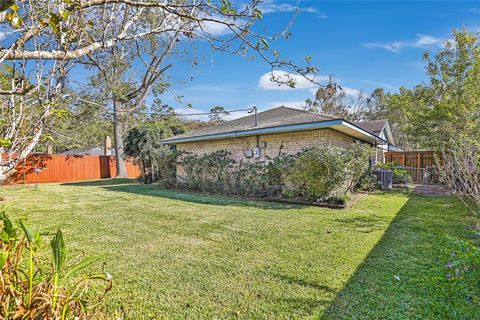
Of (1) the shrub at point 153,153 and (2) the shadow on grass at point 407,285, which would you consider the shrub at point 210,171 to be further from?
(2) the shadow on grass at point 407,285

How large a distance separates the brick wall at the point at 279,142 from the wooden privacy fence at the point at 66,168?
8294 mm

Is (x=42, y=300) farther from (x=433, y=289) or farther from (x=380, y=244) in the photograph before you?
(x=380, y=244)

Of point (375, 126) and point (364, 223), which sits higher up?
point (375, 126)

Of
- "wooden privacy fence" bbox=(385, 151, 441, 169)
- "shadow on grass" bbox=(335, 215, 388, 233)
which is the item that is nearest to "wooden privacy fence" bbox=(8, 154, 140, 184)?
"shadow on grass" bbox=(335, 215, 388, 233)

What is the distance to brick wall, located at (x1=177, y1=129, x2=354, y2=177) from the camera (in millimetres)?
9930

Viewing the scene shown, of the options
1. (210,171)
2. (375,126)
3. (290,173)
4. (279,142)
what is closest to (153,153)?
(210,171)

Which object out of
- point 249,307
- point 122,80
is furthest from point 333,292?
point 122,80

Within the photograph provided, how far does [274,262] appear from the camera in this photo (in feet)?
12.6

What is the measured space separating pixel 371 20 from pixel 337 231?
6433mm

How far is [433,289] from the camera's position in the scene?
10.00 feet

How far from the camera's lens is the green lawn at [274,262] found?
8.84 ft

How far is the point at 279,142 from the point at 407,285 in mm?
8019

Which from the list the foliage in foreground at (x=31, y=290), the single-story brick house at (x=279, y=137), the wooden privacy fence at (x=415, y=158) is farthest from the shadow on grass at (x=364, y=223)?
the wooden privacy fence at (x=415, y=158)

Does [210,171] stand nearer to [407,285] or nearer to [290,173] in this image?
[290,173]
